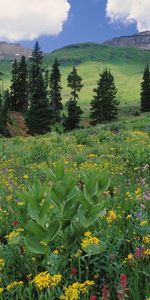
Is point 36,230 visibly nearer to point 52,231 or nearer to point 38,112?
point 52,231

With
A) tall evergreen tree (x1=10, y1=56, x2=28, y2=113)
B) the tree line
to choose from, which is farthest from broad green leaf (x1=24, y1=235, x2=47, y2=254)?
tall evergreen tree (x1=10, y1=56, x2=28, y2=113)

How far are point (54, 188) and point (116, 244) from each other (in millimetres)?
776

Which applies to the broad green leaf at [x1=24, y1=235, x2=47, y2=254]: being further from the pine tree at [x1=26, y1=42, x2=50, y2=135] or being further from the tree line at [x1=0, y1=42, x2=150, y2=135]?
the pine tree at [x1=26, y1=42, x2=50, y2=135]

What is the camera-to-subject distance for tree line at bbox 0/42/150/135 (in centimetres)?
7906

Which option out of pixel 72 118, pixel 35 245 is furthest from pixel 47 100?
pixel 35 245

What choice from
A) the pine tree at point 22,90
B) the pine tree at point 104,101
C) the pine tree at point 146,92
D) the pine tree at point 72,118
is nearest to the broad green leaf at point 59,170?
the pine tree at point 72,118

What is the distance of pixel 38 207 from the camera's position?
11.5 ft

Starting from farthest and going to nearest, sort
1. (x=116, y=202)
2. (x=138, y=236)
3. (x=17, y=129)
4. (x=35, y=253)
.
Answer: (x=17, y=129) → (x=116, y=202) → (x=138, y=236) → (x=35, y=253)

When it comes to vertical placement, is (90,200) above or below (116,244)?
above

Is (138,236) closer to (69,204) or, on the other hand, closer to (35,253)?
(69,204)

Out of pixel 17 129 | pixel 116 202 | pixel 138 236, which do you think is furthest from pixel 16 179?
pixel 17 129

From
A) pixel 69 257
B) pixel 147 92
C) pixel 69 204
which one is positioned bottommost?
pixel 69 257

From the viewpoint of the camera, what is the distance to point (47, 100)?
266 feet

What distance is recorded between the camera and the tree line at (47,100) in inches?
3113
